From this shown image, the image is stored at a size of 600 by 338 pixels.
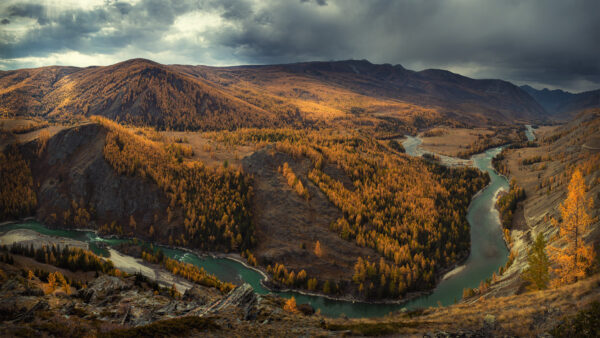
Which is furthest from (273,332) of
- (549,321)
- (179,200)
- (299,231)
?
(179,200)

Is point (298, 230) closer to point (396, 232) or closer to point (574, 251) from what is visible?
point (396, 232)

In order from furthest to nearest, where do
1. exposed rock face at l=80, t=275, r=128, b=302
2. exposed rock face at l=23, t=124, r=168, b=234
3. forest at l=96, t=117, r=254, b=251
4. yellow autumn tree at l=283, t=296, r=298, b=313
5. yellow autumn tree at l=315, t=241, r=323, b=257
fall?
exposed rock face at l=23, t=124, r=168, b=234, forest at l=96, t=117, r=254, b=251, yellow autumn tree at l=315, t=241, r=323, b=257, exposed rock face at l=80, t=275, r=128, b=302, yellow autumn tree at l=283, t=296, r=298, b=313

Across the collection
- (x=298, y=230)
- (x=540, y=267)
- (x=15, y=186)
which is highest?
(x=540, y=267)

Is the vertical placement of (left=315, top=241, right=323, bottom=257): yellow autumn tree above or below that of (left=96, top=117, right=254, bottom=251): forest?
below

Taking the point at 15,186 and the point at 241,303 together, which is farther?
the point at 15,186

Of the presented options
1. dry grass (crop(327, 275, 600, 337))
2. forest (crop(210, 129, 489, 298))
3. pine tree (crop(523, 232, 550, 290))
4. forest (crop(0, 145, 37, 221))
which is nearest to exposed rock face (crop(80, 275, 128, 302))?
dry grass (crop(327, 275, 600, 337))

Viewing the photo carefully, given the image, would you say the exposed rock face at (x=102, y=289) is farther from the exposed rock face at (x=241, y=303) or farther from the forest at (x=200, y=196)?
the forest at (x=200, y=196)

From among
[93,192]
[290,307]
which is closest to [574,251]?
[290,307]

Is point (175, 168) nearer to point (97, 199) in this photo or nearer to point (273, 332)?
point (97, 199)

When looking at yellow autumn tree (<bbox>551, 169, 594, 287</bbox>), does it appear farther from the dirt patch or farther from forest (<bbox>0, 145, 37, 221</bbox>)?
forest (<bbox>0, 145, 37, 221</bbox>)
